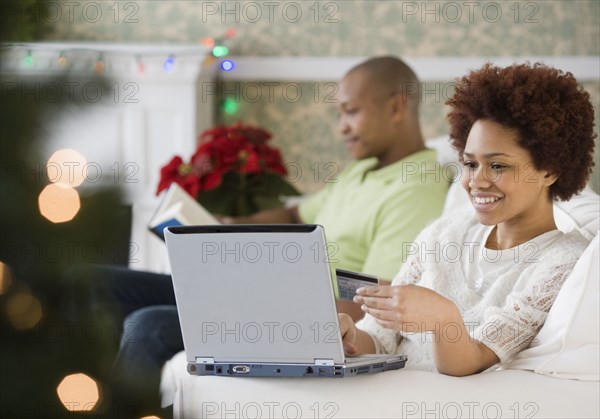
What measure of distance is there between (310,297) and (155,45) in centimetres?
267

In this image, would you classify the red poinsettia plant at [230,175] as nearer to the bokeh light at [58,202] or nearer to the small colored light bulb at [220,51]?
the small colored light bulb at [220,51]

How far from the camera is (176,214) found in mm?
2477

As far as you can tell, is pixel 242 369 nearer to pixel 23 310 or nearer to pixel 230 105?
pixel 23 310

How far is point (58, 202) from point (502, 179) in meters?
0.95

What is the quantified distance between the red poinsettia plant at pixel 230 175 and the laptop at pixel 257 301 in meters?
1.60

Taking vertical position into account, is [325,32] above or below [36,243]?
above

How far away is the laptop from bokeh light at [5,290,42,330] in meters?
0.46

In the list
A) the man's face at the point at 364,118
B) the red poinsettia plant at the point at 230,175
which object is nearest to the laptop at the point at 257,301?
the man's face at the point at 364,118

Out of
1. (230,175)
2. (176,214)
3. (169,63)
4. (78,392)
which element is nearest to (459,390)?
(78,392)

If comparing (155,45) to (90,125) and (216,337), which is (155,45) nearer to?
(216,337)

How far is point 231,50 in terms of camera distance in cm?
386

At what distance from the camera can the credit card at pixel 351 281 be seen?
1471mm

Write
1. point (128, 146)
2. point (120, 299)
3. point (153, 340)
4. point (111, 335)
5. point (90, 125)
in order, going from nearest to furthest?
point (90, 125)
point (111, 335)
point (153, 340)
point (120, 299)
point (128, 146)

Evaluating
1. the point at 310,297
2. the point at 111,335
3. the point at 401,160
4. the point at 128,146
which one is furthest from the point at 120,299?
the point at 111,335
